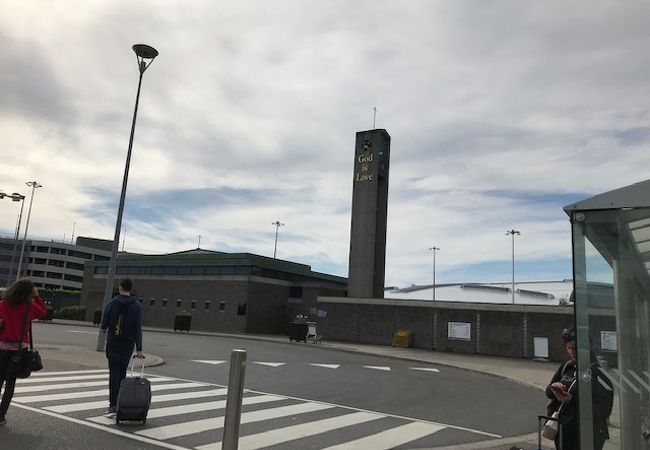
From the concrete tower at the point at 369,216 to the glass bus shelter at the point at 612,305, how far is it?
36.6 meters

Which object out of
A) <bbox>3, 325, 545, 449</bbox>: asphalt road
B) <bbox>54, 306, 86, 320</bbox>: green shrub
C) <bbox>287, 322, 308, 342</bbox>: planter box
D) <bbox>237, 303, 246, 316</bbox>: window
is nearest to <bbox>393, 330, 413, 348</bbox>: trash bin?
<bbox>287, 322, 308, 342</bbox>: planter box

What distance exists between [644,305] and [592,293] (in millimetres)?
1568

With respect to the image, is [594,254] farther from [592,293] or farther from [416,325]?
[416,325]

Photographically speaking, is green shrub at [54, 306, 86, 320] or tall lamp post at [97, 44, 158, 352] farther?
green shrub at [54, 306, 86, 320]

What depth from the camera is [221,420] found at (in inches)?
303

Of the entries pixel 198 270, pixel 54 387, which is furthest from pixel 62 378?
pixel 198 270

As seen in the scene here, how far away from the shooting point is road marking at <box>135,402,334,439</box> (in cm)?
672

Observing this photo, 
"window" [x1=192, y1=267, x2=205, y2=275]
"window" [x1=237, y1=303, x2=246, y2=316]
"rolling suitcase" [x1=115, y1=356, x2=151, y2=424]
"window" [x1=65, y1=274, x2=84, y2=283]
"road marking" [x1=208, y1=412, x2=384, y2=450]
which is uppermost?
"window" [x1=65, y1=274, x2=84, y2=283]

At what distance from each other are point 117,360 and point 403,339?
27002 millimetres

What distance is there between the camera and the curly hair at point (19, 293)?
259 inches

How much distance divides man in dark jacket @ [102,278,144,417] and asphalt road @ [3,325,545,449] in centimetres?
75

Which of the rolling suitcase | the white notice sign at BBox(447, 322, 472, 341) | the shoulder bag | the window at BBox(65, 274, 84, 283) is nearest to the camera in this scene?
the shoulder bag

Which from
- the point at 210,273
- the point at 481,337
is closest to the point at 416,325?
the point at 481,337

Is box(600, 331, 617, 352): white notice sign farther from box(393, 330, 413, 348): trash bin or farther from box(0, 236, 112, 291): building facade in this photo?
box(0, 236, 112, 291): building facade
